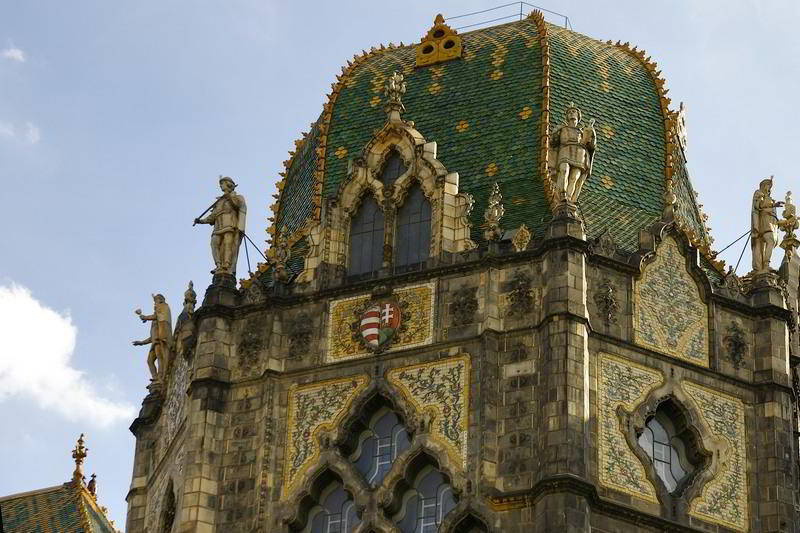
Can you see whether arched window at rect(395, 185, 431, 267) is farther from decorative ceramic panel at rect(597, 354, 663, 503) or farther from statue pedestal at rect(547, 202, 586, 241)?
decorative ceramic panel at rect(597, 354, 663, 503)

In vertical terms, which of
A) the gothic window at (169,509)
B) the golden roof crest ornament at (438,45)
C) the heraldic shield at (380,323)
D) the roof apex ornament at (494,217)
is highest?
the golden roof crest ornament at (438,45)

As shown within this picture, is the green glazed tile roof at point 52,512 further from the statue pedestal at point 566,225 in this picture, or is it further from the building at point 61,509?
the statue pedestal at point 566,225

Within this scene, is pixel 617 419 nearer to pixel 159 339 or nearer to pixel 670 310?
pixel 670 310

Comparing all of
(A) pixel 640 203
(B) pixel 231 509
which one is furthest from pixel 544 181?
(B) pixel 231 509

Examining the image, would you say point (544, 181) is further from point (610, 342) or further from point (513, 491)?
point (513, 491)

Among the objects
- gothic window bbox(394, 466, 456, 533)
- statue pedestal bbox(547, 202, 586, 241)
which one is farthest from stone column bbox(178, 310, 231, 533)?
statue pedestal bbox(547, 202, 586, 241)

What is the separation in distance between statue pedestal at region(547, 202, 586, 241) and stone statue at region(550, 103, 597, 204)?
24cm

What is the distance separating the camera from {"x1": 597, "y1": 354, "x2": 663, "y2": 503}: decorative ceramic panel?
39469 mm

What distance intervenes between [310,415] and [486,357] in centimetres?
306

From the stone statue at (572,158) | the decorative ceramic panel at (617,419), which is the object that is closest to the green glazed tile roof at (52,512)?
the decorative ceramic panel at (617,419)

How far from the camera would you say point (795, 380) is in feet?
144

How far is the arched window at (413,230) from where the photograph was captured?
139ft

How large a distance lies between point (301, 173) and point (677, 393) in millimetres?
9594

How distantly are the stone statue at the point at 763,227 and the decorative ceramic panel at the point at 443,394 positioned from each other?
5864 mm
